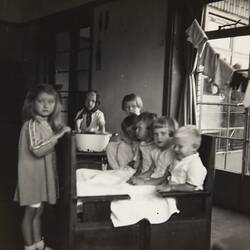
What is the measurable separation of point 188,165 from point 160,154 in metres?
0.24

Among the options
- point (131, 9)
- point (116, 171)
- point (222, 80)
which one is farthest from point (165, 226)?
point (131, 9)

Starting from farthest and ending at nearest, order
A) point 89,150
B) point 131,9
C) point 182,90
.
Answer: point 131,9 → point 182,90 → point 89,150

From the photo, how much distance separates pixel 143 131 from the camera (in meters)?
2.46

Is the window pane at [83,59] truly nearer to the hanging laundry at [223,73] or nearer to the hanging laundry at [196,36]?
the hanging laundry at [196,36]

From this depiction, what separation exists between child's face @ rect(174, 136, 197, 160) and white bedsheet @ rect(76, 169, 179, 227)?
0.26m

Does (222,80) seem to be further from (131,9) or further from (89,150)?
(131,9)

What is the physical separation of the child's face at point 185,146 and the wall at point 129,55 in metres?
2.17

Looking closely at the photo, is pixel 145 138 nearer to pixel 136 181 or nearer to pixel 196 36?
pixel 136 181

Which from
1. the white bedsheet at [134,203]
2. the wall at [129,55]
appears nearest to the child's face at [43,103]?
the white bedsheet at [134,203]

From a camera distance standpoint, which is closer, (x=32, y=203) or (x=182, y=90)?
(x=32, y=203)

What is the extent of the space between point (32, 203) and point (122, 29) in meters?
3.26

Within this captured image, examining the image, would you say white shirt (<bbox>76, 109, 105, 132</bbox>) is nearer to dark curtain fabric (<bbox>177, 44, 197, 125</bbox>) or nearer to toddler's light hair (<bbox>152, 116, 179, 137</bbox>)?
dark curtain fabric (<bbox>177, 44, 197, 125</bbox>)

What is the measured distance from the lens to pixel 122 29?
16.5 ft

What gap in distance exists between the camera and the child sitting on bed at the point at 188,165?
85.0 inches
